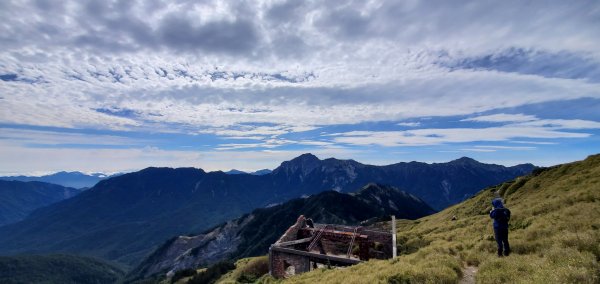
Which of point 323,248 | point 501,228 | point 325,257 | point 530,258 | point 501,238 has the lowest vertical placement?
point 323,248

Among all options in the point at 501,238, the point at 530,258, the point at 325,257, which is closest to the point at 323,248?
the point at 325,257

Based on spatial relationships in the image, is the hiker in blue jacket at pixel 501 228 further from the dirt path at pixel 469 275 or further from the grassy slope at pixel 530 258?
the dirt path at pixel 469 275

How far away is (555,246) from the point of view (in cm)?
1694

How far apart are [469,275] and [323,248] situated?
27.3 metres

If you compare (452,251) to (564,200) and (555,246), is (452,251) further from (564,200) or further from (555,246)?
(564,200)

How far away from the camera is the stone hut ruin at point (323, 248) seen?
3428 centimetres

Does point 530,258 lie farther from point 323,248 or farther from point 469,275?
point 323,248

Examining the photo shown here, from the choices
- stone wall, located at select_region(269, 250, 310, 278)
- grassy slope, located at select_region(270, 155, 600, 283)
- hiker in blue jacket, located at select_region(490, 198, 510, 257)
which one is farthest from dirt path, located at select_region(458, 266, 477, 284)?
stone wall, located at select_region(269, 250, 310, 278)

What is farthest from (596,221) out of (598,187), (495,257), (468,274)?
(598,187)

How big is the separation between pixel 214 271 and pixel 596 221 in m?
89.8

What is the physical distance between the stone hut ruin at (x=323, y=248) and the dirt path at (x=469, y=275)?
42.4 feet

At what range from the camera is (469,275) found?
16953 mm

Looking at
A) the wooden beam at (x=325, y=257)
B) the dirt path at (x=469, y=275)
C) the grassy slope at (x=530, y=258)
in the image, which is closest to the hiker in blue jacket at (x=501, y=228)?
the grassy slope at (x=530, y=258)

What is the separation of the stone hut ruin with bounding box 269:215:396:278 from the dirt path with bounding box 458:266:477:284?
12926 mm
